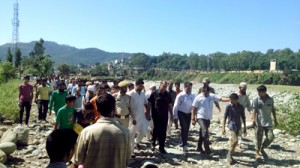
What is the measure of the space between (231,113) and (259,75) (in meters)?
102

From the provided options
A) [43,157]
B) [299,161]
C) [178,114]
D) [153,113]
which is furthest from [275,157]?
[43,157]

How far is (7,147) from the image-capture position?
877cm

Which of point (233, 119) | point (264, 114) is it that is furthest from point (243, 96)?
point (233, 119)

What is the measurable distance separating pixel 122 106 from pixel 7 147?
3.01 m

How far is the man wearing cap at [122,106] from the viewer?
8430mm

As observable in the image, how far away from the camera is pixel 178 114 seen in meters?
9.70

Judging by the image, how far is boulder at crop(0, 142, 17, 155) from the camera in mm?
8672

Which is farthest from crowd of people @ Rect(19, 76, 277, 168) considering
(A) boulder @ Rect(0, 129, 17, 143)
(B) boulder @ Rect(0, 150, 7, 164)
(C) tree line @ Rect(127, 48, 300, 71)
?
(C) tree line @ Rect(127, 48, 300, 71)

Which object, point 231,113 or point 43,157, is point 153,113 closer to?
point 231,113

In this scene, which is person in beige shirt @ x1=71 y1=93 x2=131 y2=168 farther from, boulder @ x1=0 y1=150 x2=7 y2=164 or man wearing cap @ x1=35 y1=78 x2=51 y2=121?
man wearing cap @ x1=35 y1=78 x2=51 y2=121

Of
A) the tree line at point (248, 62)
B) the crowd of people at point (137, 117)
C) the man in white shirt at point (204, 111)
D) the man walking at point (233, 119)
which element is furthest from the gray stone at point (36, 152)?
the tree line at point (248, 62)

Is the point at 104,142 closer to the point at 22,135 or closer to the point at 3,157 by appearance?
the point at 3,157

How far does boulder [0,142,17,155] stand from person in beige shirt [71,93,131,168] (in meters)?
5.54

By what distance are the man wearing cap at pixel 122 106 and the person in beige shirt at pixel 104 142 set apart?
4540 mm
